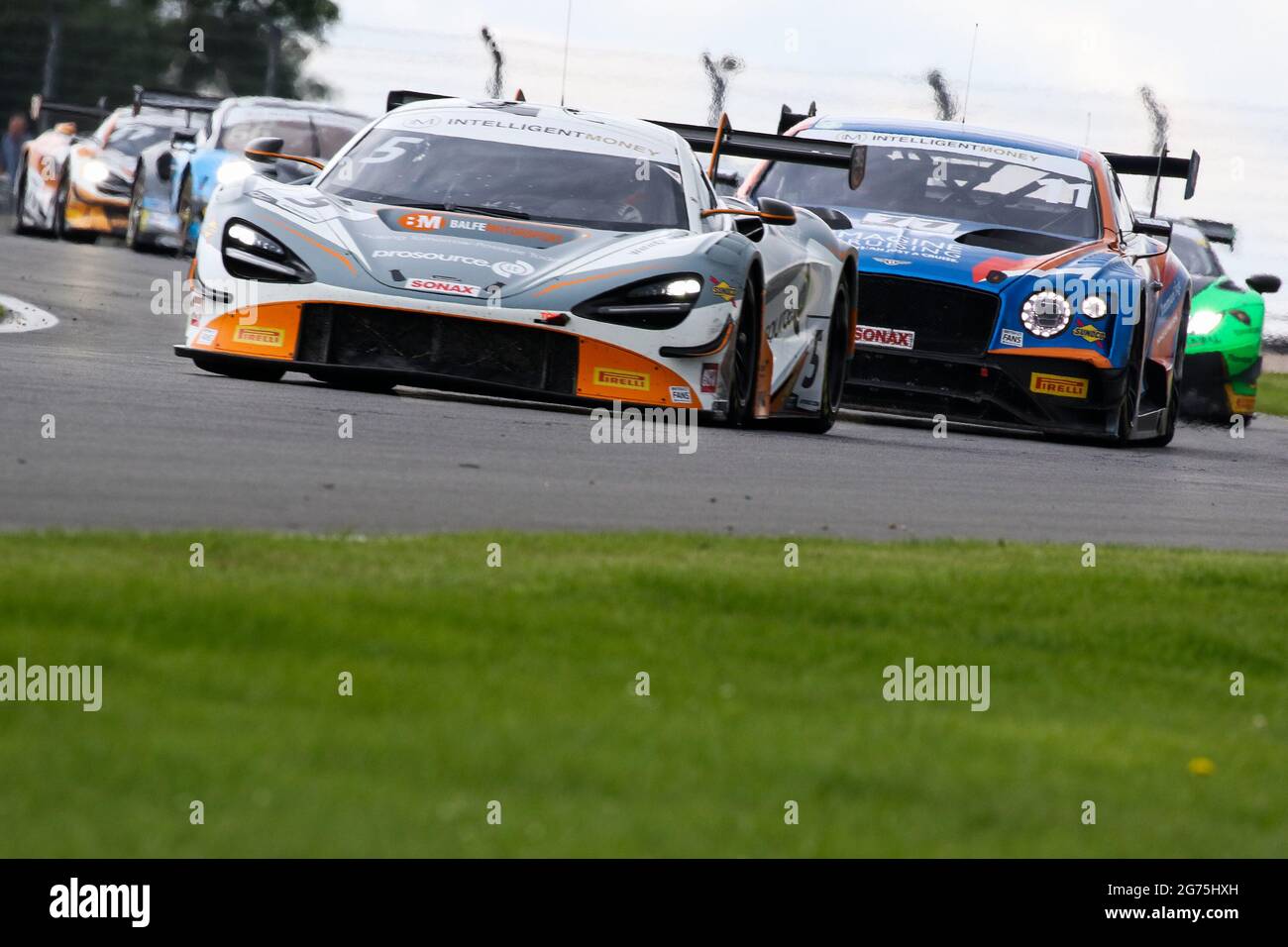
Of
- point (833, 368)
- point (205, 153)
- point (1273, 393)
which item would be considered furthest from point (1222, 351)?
point (205, 153)

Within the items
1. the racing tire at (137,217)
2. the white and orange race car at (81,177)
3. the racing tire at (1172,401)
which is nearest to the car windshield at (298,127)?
the racing tire at (137,217)

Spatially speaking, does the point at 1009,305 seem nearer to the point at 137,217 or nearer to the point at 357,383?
the point at 357,383

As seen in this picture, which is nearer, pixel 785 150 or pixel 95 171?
pixel 785 150

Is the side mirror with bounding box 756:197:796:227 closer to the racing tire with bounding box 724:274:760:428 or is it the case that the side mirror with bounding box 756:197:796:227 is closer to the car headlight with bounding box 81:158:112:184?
the racing tire with bounding box 724:274:760:428

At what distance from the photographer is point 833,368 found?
1273 cm

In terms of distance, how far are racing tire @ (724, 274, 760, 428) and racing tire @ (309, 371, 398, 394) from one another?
149 cm

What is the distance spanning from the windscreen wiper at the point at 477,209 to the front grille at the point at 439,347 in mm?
811

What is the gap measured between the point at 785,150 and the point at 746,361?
1.55 metres

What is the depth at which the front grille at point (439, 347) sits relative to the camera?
10523mm

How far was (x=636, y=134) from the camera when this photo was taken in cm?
1217

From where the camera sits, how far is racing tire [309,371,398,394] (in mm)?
10727

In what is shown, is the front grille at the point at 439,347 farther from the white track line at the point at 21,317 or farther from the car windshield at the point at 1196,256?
the car windshield at the point at 1196,256
